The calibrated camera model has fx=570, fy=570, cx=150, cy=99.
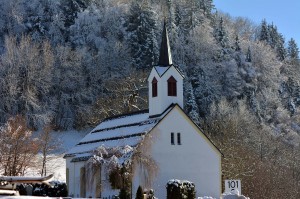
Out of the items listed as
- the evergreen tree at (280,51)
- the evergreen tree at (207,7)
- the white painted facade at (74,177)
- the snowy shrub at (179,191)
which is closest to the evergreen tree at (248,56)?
the evergreen tree at (280,51)

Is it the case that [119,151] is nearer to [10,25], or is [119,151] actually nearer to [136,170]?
[136,170]

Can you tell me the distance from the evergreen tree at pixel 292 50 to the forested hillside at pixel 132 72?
13.6m

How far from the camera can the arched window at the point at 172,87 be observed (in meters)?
38.6

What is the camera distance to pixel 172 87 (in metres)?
38.8

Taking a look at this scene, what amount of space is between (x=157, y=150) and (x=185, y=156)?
2.13m

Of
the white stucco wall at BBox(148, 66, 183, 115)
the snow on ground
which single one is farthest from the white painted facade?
→ the white stucco wall at BBox(148, 66, 183, 115)

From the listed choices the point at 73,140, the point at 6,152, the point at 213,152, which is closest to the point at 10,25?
the point at 73,140

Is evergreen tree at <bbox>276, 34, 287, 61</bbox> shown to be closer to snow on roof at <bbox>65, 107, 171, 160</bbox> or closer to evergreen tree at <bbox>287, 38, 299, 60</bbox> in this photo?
evergreen tree at <bbox>287, 38, 299, 60</bbox>

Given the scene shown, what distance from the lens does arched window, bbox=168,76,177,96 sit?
38594 mm

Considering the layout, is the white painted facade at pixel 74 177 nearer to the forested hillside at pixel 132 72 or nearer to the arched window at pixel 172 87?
the arched window at pixel 172 87

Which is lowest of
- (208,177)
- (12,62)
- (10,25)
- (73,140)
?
(208,177)

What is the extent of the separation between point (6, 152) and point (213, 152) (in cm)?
1471

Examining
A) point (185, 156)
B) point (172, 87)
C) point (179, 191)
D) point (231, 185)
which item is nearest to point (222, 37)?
point (172, 87)

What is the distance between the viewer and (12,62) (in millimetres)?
71438
